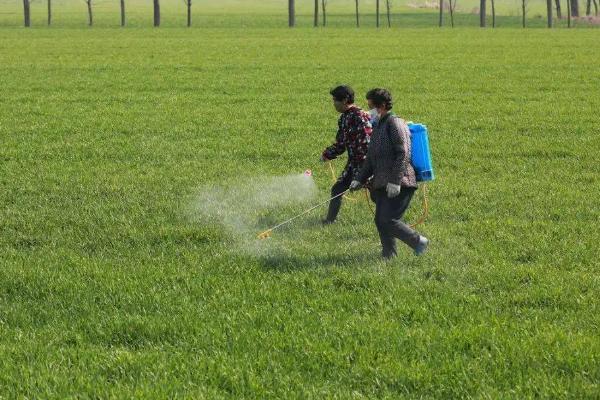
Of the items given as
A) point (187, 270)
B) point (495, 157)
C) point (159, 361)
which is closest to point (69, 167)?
point (187, 270)

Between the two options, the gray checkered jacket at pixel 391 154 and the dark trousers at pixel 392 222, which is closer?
the gray checkered jacket at pixel 391 154

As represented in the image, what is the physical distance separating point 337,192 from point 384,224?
6.05 feet

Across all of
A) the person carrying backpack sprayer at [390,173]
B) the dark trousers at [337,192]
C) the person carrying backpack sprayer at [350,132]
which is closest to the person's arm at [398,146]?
the person carrying backpack sprayer at [390,173]

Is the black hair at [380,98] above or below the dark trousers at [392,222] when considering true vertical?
above

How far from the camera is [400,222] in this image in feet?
28.3

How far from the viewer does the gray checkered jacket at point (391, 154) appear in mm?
8430

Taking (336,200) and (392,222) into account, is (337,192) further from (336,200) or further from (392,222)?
(392,222)

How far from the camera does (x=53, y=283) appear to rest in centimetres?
796

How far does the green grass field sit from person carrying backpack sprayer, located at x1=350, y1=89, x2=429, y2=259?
0.27m

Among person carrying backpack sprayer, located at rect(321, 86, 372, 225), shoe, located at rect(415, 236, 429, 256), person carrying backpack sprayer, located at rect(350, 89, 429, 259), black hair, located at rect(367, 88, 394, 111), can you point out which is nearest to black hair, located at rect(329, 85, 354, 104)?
person carrying backpack sprayer, located at rect(321, 86, 372, 225)

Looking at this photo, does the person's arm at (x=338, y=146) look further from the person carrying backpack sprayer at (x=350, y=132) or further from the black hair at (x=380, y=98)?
the black hair at (x=380, y=98)

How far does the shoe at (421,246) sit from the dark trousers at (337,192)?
174 centimetres

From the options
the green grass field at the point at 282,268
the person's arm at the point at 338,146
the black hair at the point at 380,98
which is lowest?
the green grass field at the point at 282,268

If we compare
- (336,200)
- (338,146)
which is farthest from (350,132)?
(336,200)
